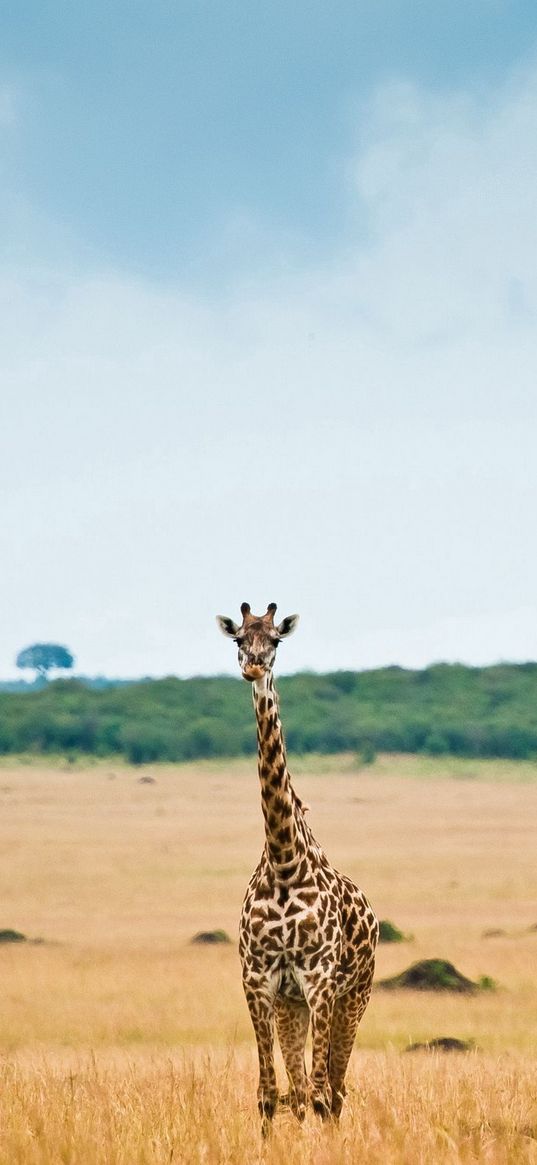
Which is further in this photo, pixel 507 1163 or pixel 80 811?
pixel 80 811

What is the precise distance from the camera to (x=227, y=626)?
9.88 m

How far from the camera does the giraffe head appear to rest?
959 cm

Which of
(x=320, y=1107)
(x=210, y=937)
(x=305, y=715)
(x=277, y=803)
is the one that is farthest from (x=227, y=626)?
(x=305, y=715)

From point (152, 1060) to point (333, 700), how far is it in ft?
242

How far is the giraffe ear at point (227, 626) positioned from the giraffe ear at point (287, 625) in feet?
0.85

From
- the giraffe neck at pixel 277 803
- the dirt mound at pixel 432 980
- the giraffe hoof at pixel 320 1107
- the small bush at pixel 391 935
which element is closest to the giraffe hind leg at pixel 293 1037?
the giraffe hoof at pixel 320 1107

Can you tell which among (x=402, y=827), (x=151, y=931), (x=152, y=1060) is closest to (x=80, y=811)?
(x=402, y=827)

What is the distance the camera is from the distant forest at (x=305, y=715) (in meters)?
78.1

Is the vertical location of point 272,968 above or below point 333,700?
below

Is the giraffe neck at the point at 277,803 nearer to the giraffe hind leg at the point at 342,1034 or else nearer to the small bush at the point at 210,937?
the giraffe hind leg at the point at 342,1034

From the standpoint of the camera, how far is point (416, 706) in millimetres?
87688

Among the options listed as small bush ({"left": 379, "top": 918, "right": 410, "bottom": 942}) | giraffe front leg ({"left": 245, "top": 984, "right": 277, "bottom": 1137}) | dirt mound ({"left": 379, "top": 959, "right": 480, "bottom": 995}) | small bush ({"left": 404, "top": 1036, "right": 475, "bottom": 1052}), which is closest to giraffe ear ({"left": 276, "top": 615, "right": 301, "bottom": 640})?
giraffe front leg ({"left": 245, "top": 984, "right": 277, "bottom": 1137})

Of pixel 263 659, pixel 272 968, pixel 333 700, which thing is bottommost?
pixel 272 968

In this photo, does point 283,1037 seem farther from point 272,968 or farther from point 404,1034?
point 404,1034
